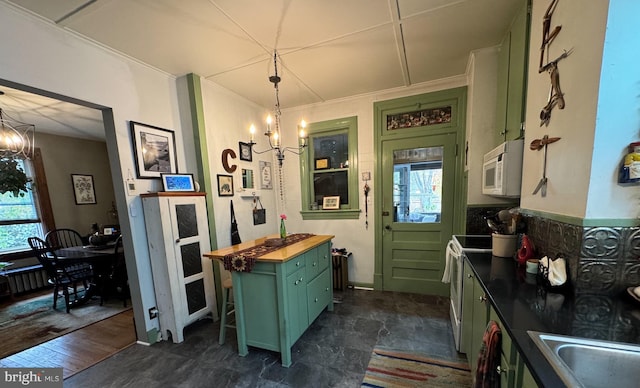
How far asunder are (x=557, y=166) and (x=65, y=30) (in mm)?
3400

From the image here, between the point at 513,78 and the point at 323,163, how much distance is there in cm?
226

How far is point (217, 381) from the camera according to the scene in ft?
5.48

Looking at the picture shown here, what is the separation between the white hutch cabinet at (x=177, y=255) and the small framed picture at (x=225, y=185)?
325 mm

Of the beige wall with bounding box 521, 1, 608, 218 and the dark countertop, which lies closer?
the dark countertop

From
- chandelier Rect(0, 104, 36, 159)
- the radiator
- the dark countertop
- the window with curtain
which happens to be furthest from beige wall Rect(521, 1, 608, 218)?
the window with curtain

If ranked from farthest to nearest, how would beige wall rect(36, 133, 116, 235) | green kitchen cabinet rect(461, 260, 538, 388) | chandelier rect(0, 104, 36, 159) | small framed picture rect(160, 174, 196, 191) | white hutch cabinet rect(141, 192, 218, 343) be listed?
1. beige wall rect(36, 133, 116, 235)
2. chandelier rect(0, 104, 36, 159)
3. small framed picture rect(160, 174, 196, 191)
4. white hutch cabinet rect(141, 192, 218, 343)
5. green kitchen cabinet rect(461, 260, 538, 388)

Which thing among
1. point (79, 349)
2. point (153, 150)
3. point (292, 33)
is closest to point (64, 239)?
point (79, 349)

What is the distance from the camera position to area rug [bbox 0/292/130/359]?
2238mm

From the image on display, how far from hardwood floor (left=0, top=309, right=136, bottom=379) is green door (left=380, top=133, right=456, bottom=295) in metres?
3.08

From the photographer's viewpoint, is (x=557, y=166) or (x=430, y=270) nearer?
(x=557, y=166)

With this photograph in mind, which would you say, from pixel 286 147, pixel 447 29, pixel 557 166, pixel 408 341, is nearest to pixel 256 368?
pixel 408 341

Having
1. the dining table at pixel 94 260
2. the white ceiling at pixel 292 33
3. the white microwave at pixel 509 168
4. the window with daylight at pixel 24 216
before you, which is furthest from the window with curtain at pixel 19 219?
the white microwave at pixel 509 168

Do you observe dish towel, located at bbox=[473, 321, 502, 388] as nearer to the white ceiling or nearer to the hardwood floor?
the white ceiling

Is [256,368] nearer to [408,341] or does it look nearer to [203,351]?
[203,351]
